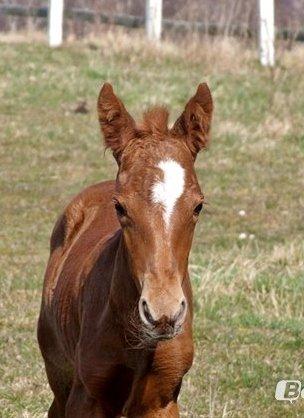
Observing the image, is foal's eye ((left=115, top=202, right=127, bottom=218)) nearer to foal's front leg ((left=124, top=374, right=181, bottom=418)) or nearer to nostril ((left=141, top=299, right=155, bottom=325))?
nostril ((left=141, top=299, right=155, bottom=325))

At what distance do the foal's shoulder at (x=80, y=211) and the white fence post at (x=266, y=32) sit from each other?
43.1 ft

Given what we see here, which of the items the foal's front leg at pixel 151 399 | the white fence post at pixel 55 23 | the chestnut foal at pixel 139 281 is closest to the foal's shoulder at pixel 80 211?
the chestnut foal at pixel 139 281

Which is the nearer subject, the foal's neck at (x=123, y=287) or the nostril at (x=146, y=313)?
the nostril at (x=146, y=313)

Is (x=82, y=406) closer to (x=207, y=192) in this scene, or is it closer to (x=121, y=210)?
(x=121, y=210)

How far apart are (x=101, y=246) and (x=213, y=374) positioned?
2.18 metres

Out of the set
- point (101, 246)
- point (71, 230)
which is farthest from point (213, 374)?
point (101, 246)

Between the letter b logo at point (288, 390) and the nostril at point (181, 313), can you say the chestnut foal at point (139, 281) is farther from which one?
the letter b logo at point (288, 390)

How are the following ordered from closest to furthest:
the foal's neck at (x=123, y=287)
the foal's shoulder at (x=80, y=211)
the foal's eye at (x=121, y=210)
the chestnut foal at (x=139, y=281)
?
1. the chestnut foal at (x=139, y=281)
2. the foal's eye at (x=121, y=210)
3. the foal's neck at (x=123, y=287)
4. the foal's shoulder at (x=80, y=211)

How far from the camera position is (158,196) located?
16.7 ft

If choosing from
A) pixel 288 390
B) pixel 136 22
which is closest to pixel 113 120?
A: pixel 288 390

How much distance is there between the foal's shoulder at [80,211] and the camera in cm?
720

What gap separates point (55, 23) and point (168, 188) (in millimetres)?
16125

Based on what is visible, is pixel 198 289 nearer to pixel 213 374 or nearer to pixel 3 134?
pixel 213 374

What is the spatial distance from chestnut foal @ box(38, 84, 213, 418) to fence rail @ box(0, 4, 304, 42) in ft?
49.3
